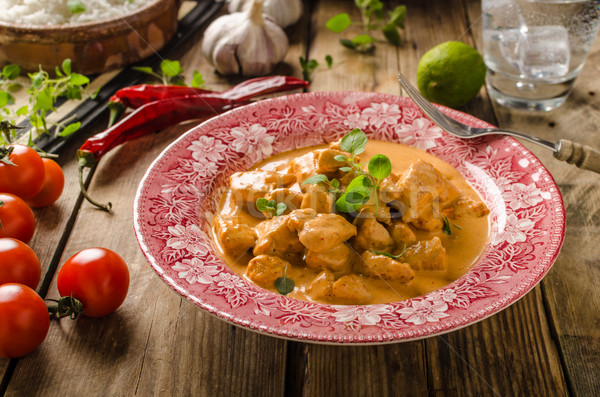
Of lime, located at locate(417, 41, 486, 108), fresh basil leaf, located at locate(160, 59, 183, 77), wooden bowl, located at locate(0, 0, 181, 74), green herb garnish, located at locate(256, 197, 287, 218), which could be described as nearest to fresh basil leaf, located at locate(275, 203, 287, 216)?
green herb garnish, located at locate(256, 197, 287, 218)

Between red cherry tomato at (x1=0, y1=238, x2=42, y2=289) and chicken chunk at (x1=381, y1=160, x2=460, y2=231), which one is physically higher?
red cherry tomato at (x1=0, y1=238, x2=42, y2=289)

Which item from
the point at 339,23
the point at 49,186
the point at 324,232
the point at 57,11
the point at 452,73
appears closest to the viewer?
the point at 324,232

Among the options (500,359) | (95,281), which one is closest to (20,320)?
(95,281)

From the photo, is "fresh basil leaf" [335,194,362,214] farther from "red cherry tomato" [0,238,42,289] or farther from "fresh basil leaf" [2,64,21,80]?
"fresh basil leaf" [2,64,21,80]

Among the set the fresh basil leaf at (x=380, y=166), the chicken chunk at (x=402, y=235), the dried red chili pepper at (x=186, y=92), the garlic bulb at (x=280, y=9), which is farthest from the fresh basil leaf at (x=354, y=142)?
the garlic bulb at (x=280, y=9)

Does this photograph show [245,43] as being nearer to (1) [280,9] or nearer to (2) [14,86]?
(1) [280,9]

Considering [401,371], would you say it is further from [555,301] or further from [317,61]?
[317,61]

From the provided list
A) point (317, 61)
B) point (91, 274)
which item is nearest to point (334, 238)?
point (91, 274)

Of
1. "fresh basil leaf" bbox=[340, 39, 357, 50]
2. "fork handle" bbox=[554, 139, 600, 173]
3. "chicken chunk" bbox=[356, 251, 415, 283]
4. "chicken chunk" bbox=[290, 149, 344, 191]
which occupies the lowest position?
"fresh basil leaf" bbox=[340, 39, 357, 50]
